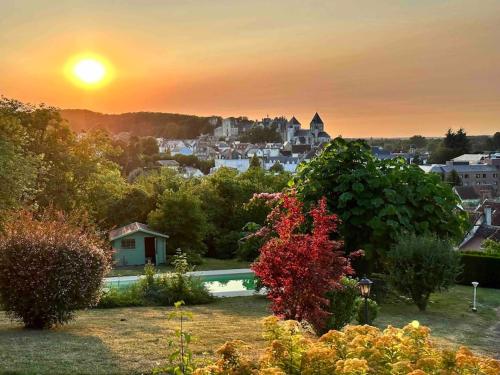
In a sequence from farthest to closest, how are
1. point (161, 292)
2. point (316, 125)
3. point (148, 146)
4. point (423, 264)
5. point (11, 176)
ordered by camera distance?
point (316, 125)
point (148, 146)
point (11, 176)
point (161, 292)
point (423, 264)

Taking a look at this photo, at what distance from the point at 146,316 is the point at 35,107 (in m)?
18.1

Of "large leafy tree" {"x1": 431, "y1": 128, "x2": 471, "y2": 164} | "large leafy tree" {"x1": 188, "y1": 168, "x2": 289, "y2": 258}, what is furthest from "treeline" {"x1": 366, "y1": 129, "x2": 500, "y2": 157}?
"large leafy tree" {"x1": 188, "y1": 168, "x2": 289, "y2": 258}

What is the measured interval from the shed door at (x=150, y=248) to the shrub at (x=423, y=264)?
48.4 feet

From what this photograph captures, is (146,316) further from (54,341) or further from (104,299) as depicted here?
(54,341)

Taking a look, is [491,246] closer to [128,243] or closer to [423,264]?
[423,264]

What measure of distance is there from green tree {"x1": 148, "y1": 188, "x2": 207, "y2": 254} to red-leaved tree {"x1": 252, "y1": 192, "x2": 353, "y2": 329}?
1739 cm

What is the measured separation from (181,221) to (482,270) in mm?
13563

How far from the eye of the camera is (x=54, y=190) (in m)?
26.4

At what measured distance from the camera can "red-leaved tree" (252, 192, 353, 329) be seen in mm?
10359

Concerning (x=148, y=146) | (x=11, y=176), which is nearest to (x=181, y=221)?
(x=11, y=176)

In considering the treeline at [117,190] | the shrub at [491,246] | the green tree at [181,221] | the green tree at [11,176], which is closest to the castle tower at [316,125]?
the treeline at [117,190]

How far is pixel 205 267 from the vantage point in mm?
25828

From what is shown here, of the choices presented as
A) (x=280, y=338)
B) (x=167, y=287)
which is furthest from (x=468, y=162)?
(x=280, y=338)

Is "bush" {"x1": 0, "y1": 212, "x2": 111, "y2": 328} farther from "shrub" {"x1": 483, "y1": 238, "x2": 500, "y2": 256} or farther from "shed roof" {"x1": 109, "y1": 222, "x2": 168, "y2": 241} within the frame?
"shrub" {"x1": 483, "y1": 238, "x2": 500, "y2": 256}
